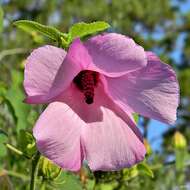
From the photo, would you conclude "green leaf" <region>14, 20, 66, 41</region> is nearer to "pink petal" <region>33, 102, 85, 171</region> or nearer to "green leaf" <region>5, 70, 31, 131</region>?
"pink petal" <region>33, 102, 85, 171</region>

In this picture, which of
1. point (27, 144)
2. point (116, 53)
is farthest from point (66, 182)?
point (116, 53)

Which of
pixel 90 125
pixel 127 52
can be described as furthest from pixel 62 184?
pixel 127 52

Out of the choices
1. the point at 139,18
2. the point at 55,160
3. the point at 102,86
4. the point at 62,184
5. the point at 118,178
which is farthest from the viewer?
the point at 139,18

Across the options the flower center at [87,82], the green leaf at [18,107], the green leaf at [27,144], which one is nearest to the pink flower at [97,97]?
the flower center at [87,82]

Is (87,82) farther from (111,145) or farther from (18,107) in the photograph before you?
(18,107)

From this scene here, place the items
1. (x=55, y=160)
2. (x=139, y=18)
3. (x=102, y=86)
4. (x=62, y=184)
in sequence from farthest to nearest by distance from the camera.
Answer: (x=139, y=18) < (x=62, y=184) < (x=102, y=86) < (x=55, y=160)

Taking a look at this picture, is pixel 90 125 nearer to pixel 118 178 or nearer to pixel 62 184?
pixel 62 184

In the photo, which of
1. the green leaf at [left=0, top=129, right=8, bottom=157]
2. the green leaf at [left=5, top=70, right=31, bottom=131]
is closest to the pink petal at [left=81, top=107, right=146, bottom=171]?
the green leaf at [left=0, top=129, right=8, bottom=157]
